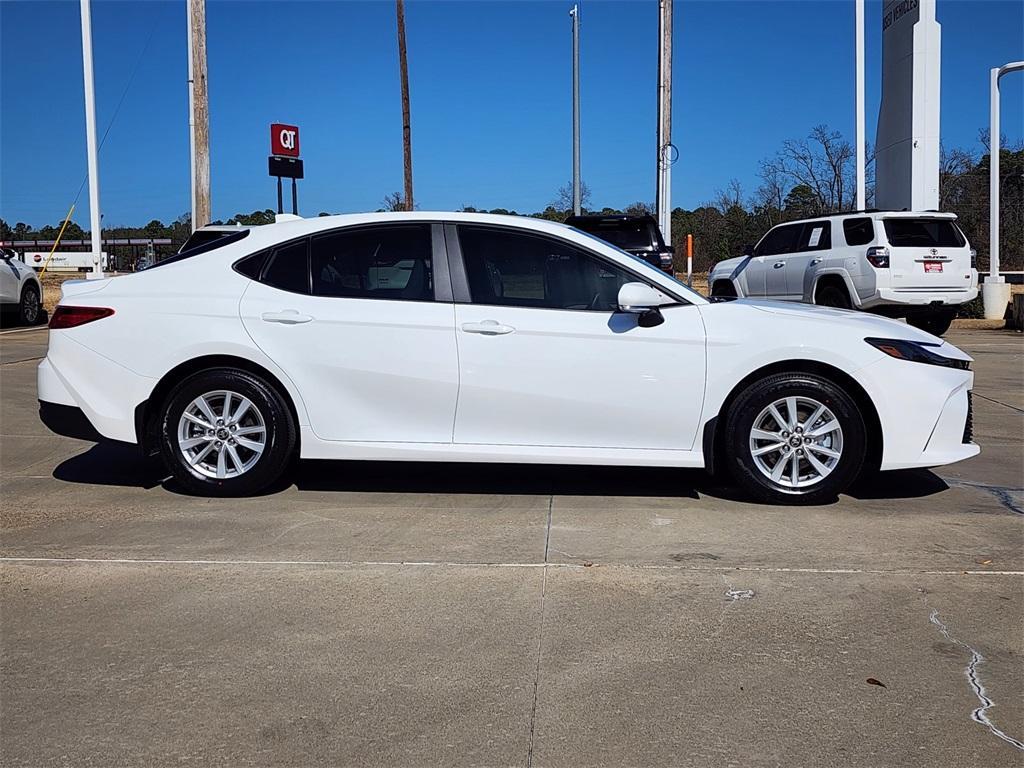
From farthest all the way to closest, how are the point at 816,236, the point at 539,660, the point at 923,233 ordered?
the point at 816,236
the point at 923,233
the point at 539,660

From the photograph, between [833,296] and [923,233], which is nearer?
[923,233]

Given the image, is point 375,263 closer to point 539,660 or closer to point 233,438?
point 233,438

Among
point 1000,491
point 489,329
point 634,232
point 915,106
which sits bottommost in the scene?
point 1000,491

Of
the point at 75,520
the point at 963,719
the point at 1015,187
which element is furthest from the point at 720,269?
the point at 1015,187

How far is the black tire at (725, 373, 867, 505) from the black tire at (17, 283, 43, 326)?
54.0ft

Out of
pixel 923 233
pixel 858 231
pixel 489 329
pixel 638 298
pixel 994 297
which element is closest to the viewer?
pixel 638 298

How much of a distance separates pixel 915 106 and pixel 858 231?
5.88 meters

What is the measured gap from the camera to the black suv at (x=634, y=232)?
13.1 metres

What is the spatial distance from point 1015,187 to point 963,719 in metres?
46.8

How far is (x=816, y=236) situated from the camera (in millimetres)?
15969

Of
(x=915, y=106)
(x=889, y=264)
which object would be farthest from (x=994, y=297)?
(x=889, y=264)

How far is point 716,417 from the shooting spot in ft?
18.8

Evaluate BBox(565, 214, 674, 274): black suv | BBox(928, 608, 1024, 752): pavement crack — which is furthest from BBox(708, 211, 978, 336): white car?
BBox(928, 608, 1024, 752): pavement crack

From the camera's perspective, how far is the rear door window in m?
14.9
